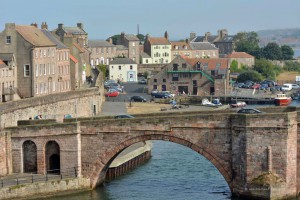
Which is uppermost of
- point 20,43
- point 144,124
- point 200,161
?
point 20,43

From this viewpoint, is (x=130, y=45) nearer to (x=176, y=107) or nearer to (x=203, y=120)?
(x=176, y=107)

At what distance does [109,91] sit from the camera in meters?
131

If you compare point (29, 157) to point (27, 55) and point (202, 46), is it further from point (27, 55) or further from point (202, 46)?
point (202, 46)

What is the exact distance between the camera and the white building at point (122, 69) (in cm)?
16025

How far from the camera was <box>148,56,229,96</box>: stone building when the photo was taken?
443ft

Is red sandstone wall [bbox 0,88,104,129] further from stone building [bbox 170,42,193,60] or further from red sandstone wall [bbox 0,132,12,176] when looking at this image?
stone building [bbox 170,42,193,60]

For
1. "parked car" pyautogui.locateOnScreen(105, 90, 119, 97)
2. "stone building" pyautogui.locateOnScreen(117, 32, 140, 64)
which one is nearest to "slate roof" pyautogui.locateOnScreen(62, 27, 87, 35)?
"stone building" pyautogui.locateOnScreen(117, 32, 140, 64)

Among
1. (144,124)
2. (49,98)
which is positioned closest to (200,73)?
(49,98)

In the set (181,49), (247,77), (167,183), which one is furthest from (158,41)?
(167,183)

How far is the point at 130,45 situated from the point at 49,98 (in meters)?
101

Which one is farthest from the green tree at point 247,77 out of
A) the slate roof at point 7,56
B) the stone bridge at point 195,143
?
the stone bridge at point 195,143

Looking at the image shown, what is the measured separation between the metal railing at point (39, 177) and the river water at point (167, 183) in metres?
1.83

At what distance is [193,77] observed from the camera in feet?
445

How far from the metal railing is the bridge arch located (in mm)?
1715
